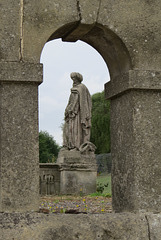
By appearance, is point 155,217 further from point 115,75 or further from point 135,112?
point 115,75

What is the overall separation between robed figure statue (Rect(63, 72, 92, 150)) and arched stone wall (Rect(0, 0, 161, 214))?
786cm

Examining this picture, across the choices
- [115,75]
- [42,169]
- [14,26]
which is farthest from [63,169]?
[14,26]

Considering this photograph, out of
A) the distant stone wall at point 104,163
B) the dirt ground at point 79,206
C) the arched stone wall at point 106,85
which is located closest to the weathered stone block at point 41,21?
the arched stone wall at point 106,85

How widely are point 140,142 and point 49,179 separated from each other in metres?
8.51

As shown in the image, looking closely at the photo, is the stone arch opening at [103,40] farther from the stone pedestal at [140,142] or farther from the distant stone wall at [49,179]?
the distant stone wall at [49,179]

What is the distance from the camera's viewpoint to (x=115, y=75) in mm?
4793

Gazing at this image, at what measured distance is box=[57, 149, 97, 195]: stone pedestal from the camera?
39.8ft

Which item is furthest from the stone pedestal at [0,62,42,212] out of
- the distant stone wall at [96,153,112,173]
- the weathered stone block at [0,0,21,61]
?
the distant stone wall at [96,153,112,173]

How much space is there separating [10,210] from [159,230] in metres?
1.49

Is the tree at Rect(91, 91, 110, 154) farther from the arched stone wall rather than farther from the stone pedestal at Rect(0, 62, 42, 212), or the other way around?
the stone pedestal at Rect(0, 62, 42, 212)

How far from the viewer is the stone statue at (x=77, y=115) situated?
12.7 m

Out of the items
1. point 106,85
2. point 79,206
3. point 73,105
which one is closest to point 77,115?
point 73,105

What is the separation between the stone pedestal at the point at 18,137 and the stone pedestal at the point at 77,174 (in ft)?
26.7

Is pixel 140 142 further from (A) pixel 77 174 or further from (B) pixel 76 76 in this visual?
(B) pixel 76 76
